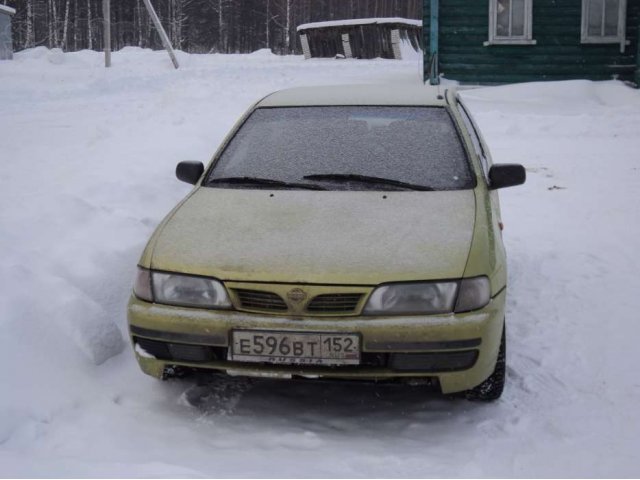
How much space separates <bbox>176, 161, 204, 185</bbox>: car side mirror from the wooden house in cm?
2588

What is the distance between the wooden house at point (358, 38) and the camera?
29312 mm

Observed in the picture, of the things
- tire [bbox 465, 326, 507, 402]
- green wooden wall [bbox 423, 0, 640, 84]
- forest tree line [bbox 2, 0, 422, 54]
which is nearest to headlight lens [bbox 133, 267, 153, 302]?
tire [bbox 465, 326, 507, 402]

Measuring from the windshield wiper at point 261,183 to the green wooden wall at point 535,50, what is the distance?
519 inches

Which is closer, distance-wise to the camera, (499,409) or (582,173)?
(499,409)

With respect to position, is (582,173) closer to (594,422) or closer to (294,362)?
(594,422)

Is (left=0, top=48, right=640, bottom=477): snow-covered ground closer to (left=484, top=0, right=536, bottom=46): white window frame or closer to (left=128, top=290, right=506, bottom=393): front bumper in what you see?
(left=128, top=290, right=506, bottom=393): front bumper

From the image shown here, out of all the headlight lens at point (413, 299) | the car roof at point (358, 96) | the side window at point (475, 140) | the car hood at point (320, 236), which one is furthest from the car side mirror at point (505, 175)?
the headlight lens at point (413, 299)

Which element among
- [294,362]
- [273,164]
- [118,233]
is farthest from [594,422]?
[118,233]

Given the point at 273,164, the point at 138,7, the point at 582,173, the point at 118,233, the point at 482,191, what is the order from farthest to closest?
the point at 138,7 → the point at 582,173 → the point at 118,233 → the point at 273,164 → the point at 482,191

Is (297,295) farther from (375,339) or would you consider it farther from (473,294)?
(473,294)

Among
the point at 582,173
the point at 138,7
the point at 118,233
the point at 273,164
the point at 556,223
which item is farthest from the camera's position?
the point at 138,7

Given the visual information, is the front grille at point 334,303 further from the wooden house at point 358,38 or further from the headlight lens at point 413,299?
the wooden house at point 358,38

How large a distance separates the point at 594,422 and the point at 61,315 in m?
2.62

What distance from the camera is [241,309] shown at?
308 centimetres
